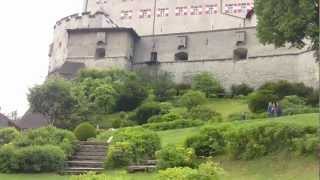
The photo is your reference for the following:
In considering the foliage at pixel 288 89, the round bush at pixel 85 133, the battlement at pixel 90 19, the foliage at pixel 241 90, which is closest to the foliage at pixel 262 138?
the round bush at pixel 85 133

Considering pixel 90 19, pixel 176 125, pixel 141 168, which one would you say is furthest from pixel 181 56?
pixel 141 168

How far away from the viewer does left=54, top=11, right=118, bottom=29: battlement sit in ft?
218

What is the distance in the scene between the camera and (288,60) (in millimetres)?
55062

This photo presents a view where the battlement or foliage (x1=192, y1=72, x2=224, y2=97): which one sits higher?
the battlement

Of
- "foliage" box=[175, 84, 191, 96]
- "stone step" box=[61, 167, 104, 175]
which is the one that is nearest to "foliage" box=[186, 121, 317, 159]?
"stone step" box=[61, 167, 104, 175]

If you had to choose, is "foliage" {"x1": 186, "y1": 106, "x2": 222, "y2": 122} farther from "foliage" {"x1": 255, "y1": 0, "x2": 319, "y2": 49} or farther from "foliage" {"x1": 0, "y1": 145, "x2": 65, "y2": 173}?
"foliage" {"x1": 0, "y1": 145, "x2": 65, "y2": 173}

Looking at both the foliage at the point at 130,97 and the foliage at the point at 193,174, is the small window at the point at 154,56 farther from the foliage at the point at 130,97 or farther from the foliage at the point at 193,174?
the foliage at the point at 193,174

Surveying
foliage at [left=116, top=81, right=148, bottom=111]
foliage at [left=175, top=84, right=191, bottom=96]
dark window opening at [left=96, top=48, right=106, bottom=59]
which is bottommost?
foliage at [left=116, top=81, right=148, bottom=111]

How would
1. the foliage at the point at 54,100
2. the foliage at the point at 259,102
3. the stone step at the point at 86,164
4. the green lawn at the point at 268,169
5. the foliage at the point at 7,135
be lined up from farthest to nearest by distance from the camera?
the foliage at the point at 54,100 < the foliage at the point at 259,102 < the foliage at the point at 7,135 < the stone step at the point at 86,164 < the green lawn at the point at 268,169

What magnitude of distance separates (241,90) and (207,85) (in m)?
2.84

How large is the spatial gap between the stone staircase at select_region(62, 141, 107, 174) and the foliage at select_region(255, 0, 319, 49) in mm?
6522

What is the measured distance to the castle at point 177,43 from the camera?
56.1 metres

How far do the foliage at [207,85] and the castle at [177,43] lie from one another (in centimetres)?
281

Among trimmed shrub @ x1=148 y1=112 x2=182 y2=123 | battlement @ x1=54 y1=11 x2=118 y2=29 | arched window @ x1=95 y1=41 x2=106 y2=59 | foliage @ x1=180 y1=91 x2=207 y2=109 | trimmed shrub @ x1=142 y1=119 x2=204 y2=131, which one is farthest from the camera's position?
battlement @ x1=54 y1=11 x2=118 y2=29
